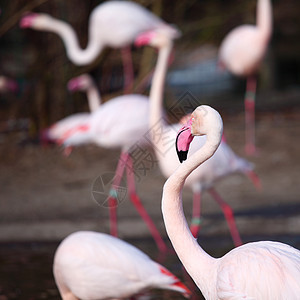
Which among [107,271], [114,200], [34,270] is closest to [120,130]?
[114,200]

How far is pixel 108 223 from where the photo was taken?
6.46m

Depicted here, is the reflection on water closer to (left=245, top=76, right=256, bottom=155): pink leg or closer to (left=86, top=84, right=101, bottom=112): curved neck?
(left=245, top=76, right=256, bottom=155): pink leg

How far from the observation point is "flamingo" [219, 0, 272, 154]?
909 cm

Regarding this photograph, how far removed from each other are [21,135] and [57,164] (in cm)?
148

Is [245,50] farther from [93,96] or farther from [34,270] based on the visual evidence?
[34,270]

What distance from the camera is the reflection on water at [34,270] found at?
15.3 ft

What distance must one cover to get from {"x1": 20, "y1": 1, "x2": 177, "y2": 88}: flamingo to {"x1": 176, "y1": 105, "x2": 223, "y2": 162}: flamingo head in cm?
536

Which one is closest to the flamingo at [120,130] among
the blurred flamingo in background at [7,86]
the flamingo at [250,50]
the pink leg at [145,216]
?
the pink leg at [145,216]

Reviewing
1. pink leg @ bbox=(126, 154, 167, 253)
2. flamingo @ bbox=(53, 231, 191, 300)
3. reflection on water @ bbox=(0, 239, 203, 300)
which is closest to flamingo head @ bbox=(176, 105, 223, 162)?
flamingo @ bbox=(53, 231, 191, 300)

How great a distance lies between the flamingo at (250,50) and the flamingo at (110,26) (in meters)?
1.26

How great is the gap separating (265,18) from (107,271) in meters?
5.84

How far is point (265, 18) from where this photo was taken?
29.9 feet

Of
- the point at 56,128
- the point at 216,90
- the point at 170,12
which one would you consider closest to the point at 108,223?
the point at 56,128

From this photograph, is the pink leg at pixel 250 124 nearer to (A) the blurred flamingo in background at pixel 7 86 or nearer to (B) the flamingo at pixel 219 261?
(A) the blurred flamingo in background at pixel 7 86
